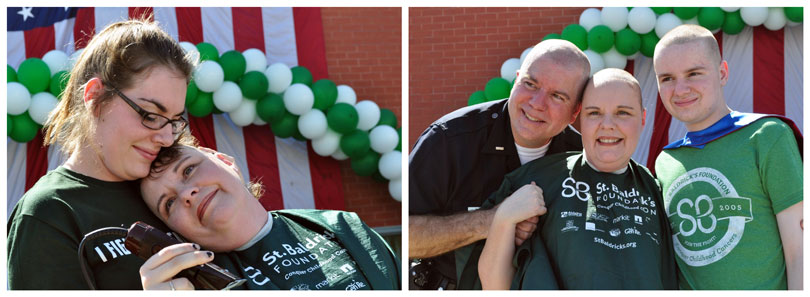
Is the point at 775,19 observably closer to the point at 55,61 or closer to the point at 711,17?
the point at 711,17

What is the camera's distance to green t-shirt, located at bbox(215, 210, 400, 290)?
2410mm

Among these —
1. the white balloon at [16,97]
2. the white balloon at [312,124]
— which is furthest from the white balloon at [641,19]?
the white balloon at [16,97]

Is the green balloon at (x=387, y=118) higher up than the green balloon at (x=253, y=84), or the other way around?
the green balloon at (x=253, y=84)

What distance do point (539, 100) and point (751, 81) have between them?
417 centimetres

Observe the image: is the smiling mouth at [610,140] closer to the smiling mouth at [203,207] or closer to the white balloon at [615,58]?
the smiling mouth at [203,207]

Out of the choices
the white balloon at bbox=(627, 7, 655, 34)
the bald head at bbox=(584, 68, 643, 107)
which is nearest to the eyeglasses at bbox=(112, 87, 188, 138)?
the bald head at bbox=(584, 68, 643, 107)

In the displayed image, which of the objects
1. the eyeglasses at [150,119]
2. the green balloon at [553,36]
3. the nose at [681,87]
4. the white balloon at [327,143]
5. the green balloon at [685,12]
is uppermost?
the green balloon at [685,12]

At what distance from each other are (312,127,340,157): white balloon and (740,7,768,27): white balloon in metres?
3.21

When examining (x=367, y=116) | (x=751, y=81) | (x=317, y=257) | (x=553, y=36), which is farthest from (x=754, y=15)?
(x=317, y=257)

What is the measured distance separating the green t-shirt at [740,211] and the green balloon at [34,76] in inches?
180

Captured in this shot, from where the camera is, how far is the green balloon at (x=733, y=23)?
5.89m

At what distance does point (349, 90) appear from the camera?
6.44 metres
